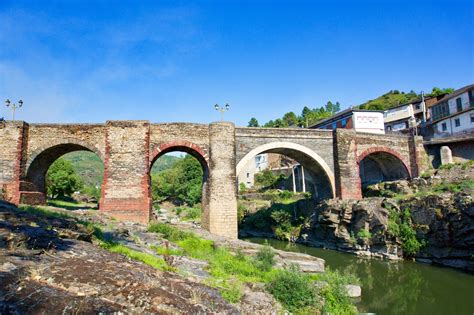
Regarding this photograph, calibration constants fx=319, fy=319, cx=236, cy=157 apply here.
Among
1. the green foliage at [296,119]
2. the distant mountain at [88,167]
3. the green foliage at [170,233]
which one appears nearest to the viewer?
the green foliage at [170,233]

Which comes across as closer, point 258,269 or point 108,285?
point 108,285

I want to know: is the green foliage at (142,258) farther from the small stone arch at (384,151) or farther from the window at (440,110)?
the window at (440,110)

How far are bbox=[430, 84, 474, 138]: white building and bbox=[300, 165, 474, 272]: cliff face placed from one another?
10.5m

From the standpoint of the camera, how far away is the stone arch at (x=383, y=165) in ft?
87.5

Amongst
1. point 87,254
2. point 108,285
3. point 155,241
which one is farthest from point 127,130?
point 108,285

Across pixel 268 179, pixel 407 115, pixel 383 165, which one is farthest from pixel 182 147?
pixel 407 115

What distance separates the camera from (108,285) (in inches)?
188

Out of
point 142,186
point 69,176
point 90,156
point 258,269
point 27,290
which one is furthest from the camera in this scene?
point 90,156

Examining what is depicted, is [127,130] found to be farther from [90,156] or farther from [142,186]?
[90,156]

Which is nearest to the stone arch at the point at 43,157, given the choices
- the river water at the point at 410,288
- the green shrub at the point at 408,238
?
the river water at the point at 410,288

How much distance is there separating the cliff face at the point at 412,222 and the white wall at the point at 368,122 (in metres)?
12.6

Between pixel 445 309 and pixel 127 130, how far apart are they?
1878 centimetres

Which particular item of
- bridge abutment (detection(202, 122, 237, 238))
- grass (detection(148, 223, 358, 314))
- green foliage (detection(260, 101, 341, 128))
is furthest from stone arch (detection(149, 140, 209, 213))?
green foliage (detection(260, 101, 341, 128))

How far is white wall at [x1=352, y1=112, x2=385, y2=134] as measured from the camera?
125 feet
